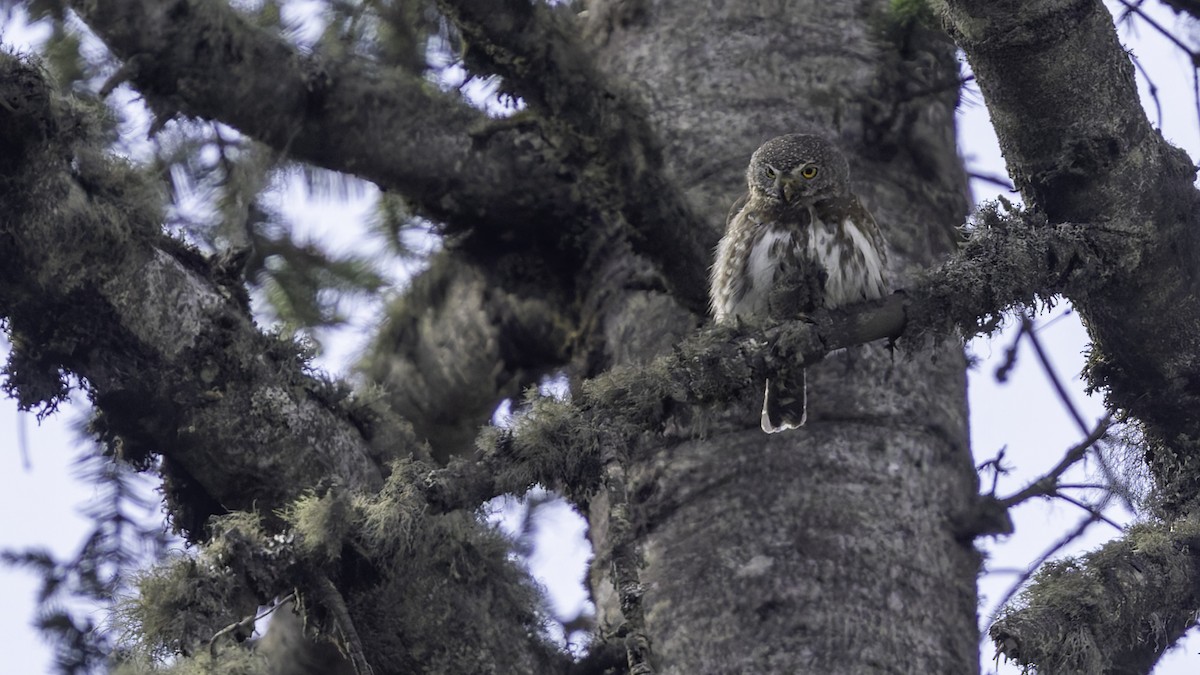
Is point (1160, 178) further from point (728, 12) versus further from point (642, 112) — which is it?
point (728, 12)

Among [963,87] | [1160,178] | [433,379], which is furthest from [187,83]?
[1160,178]

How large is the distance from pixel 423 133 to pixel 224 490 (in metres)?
1.37

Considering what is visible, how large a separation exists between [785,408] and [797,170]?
0.78 meters

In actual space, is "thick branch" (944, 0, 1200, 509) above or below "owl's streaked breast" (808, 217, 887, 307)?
below

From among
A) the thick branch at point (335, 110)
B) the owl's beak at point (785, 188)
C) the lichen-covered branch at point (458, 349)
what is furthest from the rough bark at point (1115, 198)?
the lichen-covered branch at point (458, 349)

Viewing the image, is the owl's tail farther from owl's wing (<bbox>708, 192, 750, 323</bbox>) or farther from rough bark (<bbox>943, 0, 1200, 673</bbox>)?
rough bark (<bbox>943, 0, 1200, 673</bbox>)

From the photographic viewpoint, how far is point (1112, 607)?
2.74 m

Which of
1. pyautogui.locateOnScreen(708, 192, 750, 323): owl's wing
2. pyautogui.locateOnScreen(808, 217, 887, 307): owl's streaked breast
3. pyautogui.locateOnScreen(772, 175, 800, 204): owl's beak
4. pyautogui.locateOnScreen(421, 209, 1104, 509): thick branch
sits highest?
pyautogui.locateOnScreen(772, 175, 800, 204): owl's beak

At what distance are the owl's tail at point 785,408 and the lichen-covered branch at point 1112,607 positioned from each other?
70cm

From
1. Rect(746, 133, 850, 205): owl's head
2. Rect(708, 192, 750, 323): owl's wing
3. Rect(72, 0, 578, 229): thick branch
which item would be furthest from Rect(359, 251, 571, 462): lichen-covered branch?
Rect(746, 133, 850, 205): owl's head

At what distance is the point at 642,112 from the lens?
3502 mm

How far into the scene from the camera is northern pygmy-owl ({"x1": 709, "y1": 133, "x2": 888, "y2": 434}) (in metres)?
3.80

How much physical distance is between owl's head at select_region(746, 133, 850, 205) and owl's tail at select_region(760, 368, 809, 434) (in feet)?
1.99

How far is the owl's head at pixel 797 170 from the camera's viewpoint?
3.91 metres
